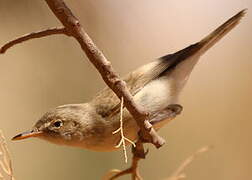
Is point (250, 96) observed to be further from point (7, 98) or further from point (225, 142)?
point (7, 98)

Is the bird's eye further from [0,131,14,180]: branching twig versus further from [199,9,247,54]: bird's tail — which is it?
[199,9,247,54]: bird's tail

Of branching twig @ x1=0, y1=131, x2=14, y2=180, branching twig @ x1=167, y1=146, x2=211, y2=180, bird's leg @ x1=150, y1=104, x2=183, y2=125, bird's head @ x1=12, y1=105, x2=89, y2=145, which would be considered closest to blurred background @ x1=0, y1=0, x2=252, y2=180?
bird's head @ x1=12, y1=105, x2=89, y2=145

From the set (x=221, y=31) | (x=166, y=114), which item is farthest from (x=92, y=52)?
(x=221, y=31)

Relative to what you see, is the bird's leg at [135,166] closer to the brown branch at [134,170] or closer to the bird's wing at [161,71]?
the brown branch at [134,170]

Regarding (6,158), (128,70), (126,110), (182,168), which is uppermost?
(128,70)

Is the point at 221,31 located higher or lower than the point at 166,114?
higher

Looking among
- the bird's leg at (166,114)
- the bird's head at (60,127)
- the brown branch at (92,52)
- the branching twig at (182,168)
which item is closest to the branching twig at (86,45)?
the brown branch at (92,52)

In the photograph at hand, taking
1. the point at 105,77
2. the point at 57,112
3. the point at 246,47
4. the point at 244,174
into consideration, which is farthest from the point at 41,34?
the point at 246,47

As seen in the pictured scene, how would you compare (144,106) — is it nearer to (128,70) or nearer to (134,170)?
(134,170)

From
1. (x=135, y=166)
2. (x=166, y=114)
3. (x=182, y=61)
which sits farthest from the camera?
(x=182, y=61)
